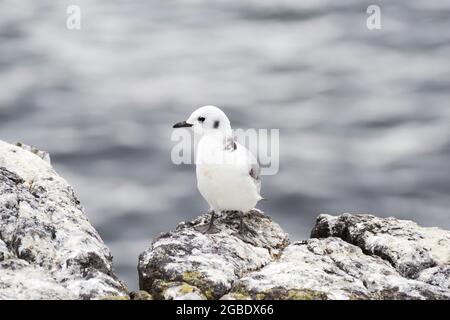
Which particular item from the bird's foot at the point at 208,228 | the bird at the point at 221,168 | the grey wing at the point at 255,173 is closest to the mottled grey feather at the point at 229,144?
the bird at the point at 221,168

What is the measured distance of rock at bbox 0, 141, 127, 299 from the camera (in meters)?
8.74

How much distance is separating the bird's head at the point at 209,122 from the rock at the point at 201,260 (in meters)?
1.34

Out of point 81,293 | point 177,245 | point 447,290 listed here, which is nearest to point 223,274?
point 177,245

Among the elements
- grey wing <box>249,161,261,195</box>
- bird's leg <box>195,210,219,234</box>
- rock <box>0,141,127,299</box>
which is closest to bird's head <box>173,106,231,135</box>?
grey wing <box>249,161,261,195</box>

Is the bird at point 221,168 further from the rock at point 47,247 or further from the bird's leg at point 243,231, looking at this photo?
the rock at point 47,247

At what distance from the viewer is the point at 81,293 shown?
29.0 ft

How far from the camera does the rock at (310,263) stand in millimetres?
9117

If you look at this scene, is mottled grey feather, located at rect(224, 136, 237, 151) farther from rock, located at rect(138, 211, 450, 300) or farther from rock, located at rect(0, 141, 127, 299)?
rock, located at rect(0, 141, 127, 299)

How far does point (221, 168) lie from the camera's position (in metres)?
11.6
